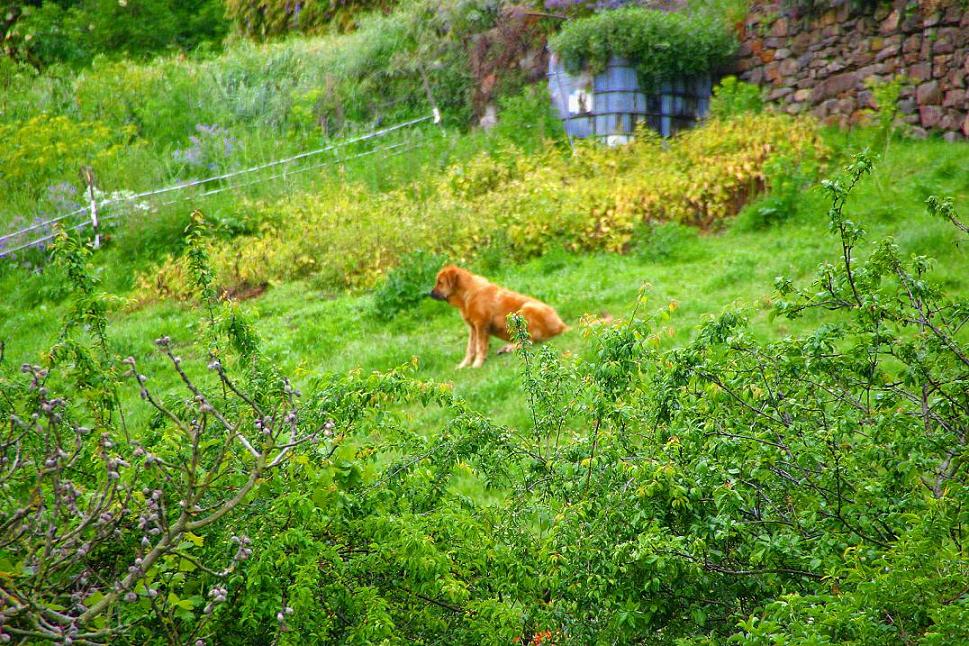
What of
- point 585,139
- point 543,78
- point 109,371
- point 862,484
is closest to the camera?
point 862,484

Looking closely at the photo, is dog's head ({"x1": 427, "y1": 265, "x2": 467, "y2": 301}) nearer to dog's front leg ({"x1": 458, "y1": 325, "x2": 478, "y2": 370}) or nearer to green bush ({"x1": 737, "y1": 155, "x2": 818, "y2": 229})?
dog's front leg ({"x1": 458, "y1": 325, "x2": 478, "y2": 370})

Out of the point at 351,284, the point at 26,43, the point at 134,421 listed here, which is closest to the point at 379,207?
the point at 351,284

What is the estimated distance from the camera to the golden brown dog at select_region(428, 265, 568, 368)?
8938mm

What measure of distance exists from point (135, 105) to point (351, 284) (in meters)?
9.97

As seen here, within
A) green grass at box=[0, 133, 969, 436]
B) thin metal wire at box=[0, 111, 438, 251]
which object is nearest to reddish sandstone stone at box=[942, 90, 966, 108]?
green grass at box=[0, 133, 969, 436]

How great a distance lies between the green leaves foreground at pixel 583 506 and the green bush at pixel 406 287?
5.86 meters

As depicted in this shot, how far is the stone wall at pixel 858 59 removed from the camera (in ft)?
39.0

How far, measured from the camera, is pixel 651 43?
14.1 m

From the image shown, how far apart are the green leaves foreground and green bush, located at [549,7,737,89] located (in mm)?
10528

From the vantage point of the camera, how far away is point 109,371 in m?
4.29

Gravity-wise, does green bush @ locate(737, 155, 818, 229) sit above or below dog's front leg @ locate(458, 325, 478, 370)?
above

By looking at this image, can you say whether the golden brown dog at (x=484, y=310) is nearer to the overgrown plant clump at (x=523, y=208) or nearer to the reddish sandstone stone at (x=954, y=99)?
the overgrown plant clump at (x=523, y=208)

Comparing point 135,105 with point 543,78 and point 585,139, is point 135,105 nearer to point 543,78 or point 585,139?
point 543,78

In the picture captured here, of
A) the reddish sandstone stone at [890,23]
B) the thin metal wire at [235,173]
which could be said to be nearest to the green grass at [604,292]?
the reddish sandstone stone at [890,23]
